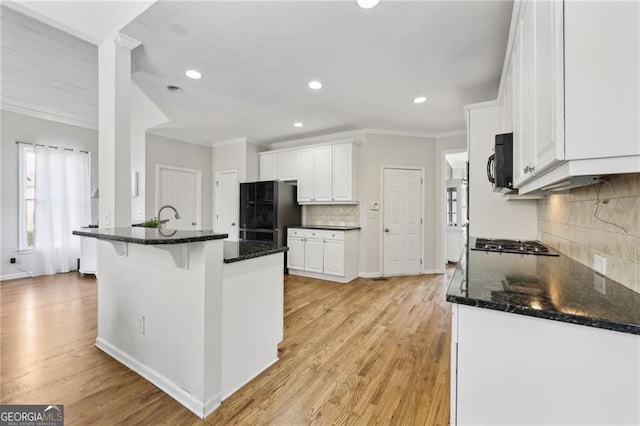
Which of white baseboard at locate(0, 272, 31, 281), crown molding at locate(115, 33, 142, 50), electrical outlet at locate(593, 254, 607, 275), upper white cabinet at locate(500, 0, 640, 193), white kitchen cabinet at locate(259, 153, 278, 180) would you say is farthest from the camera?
white kitchen cabinet at locate(259, 153, 278, 180)

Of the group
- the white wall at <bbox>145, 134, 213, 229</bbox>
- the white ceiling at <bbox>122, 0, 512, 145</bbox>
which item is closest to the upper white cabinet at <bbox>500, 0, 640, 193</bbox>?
the white ceiling at <bbox>122, 0, 512, 145</bbox>

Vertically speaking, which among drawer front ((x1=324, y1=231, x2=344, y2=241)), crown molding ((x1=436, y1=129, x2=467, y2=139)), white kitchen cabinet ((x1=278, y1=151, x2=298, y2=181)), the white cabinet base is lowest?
the white cabinet base

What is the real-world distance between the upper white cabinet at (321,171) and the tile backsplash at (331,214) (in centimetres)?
29

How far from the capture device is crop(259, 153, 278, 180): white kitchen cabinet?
213 inches

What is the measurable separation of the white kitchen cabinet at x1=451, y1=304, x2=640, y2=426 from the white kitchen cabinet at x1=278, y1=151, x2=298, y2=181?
4382 millimetres

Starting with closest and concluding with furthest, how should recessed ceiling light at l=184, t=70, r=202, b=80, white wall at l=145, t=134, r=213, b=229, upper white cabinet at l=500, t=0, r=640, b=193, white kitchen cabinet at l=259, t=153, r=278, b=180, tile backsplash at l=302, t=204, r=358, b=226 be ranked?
upper white cabinet at l=500, t=0, r=640, b=193
recessed ceiling light at l=184, t=70, r=202, b=80
tile backsplash at l=302, t=204, r=358, b=226
white wall at l=145, t=134, r=213, b=229
white kitchen cabinet at l=259, t=153, r=278, b=180

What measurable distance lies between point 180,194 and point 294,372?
4639mm

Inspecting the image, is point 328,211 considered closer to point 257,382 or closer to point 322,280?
point 322,280

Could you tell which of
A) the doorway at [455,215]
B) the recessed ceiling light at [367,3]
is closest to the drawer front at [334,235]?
the doorway at [455,215]

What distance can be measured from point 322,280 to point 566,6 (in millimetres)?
4159

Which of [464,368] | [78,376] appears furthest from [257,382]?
[464,368]

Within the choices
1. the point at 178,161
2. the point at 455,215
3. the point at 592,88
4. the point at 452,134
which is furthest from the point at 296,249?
the point at 592,88

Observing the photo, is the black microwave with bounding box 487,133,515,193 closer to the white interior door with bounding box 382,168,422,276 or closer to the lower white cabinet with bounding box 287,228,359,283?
the lower white cabinet with bounding box 287,228,359,283

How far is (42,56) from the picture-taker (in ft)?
9.70
